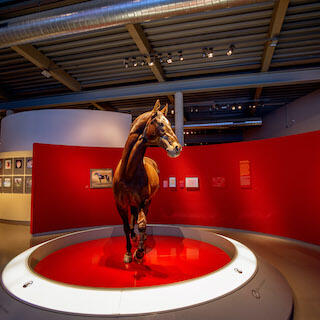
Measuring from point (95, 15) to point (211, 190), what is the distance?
18.0ft

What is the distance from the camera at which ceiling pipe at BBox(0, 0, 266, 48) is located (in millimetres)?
4203

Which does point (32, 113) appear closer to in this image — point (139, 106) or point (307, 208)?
point (139, 106)

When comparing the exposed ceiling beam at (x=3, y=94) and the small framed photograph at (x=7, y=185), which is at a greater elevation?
the exposed ceiling beam at (x=3, y=94)

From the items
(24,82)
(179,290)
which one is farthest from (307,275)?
(24,82)

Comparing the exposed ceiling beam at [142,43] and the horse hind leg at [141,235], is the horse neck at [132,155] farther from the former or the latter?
the exposed ceiling beam at [142,43]

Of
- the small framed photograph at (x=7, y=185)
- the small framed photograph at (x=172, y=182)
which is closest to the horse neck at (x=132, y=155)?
the small framed photograph at (x=172, y=182)

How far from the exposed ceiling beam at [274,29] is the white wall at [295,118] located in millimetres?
3333

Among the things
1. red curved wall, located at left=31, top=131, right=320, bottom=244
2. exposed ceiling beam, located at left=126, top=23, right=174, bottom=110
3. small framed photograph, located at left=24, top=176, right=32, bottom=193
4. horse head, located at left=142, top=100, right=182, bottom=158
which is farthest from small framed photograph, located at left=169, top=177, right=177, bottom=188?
small framed photograph, located at left=24, top=176, right=32, bottom=193

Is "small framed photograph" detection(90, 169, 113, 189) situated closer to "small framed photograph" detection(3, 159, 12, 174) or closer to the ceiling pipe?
"small framed photograph" detection(3, 159, 12, 174)

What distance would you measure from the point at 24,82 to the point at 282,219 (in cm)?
1076

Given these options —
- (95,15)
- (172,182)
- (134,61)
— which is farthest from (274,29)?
(172,182)

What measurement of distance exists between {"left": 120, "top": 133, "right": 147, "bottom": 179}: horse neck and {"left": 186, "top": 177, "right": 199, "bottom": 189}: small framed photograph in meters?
4.08

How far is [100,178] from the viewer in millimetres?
7219

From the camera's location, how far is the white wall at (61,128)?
790 centimetres
